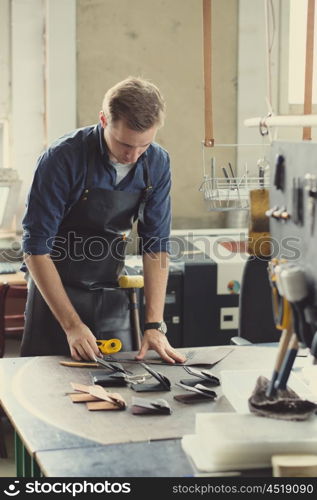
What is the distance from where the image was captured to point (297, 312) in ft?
5.21

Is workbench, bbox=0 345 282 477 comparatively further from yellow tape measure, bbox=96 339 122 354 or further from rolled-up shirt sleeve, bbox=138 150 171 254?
rolled-up shirt sleeve, bbox=138 150 171 254

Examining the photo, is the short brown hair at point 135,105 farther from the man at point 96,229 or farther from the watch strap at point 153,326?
the watch strap at point 153,326

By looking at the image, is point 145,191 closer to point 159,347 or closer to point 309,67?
point 159,347

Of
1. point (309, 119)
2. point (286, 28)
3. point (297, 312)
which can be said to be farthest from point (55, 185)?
point (286, 28)

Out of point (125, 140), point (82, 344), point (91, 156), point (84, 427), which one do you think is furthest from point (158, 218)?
point (84, 427)

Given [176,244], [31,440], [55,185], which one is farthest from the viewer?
[176,244]

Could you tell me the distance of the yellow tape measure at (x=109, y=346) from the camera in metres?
2.54

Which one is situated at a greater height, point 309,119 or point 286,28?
point 286,28

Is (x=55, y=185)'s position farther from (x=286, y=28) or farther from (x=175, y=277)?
(x=286, y=28)

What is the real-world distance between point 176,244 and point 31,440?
258 cm

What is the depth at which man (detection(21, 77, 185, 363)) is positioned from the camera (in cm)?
246

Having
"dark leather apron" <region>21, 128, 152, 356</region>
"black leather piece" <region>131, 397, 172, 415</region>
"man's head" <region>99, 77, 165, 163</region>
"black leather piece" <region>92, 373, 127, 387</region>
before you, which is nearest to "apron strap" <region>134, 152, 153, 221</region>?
"dark leather apron" <region>21, 128, 152, 356</region>

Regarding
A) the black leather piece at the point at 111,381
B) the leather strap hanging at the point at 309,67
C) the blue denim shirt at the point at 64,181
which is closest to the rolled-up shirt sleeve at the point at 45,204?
the blue denim shirt at the point at 64,181
